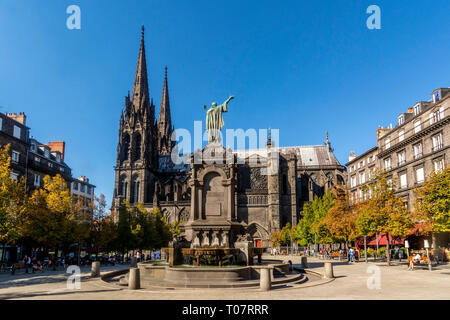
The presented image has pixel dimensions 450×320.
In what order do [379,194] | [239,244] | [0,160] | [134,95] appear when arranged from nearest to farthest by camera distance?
1. [239,244]
2. [0,160]
3. [379,194]
4. [134,95]

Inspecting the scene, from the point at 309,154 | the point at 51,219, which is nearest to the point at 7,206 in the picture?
the point at 51,219

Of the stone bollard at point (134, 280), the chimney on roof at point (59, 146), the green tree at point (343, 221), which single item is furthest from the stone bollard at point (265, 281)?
the chimney on roof at point (59, 146)

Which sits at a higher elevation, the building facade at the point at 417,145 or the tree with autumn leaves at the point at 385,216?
the building facade at the point at 417,145

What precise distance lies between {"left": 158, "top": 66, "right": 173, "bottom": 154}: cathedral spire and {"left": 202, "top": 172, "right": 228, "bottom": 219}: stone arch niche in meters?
73.6

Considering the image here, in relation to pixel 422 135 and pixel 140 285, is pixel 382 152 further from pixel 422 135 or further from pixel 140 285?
pixel 140 285

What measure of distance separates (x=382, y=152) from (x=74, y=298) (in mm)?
41736

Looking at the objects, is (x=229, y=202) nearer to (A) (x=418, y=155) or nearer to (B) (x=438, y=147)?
(B) (x=438, y=147)

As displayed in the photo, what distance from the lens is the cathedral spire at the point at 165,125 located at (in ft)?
301

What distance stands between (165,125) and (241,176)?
1275 inches

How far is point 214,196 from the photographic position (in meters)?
18.4

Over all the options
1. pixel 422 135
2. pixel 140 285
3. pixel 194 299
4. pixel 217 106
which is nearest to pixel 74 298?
pixel 140 285

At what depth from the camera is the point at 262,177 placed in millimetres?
73312

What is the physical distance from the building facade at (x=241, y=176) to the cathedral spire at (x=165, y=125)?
13.5 feet

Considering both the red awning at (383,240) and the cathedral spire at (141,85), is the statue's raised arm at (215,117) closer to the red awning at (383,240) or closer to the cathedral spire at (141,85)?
the red awning at (383,240)
